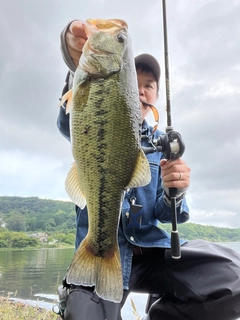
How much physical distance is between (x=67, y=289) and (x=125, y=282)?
565mm

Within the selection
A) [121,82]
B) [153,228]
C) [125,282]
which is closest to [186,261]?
[153,228]

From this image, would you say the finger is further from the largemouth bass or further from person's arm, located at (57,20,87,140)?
the largemouth bass

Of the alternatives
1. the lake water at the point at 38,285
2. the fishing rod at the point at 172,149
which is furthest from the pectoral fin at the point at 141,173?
the lake water at the point at 38,285

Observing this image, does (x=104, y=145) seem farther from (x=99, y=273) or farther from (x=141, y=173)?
(x=99, y=273)

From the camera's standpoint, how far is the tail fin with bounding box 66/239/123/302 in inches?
78.9

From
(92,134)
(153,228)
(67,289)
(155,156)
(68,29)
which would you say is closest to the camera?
(92,134)

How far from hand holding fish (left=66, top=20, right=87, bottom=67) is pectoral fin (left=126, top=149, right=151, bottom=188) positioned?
1086 mm

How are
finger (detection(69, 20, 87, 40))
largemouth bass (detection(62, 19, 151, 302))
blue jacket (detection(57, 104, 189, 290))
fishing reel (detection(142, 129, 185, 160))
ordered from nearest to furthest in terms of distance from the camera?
largemouth bass (detection(62, 19, 151, 302)) → finger (detection(69, 20, 87, 40)) → fishing reel (detection(142, 129, 185, 160)) → blue jacket (detection(57, 104, 189, 290))

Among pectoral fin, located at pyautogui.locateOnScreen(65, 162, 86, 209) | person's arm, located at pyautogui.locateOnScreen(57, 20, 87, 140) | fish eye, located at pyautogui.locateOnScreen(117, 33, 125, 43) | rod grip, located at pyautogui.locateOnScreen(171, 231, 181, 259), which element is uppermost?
person's arm, located at pyautogui.locateOnScreen(57, 20, 87, 140)

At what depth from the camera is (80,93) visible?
1.83 metres

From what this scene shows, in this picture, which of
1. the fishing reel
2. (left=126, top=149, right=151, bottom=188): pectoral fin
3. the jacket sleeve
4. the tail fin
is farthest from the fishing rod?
the jacket sleeve

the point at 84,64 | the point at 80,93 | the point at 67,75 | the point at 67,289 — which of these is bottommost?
the point at 67,289

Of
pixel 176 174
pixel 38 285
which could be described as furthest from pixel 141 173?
pixel 38 285

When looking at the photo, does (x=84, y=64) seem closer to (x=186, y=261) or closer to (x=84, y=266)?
(x=84, y=266)
